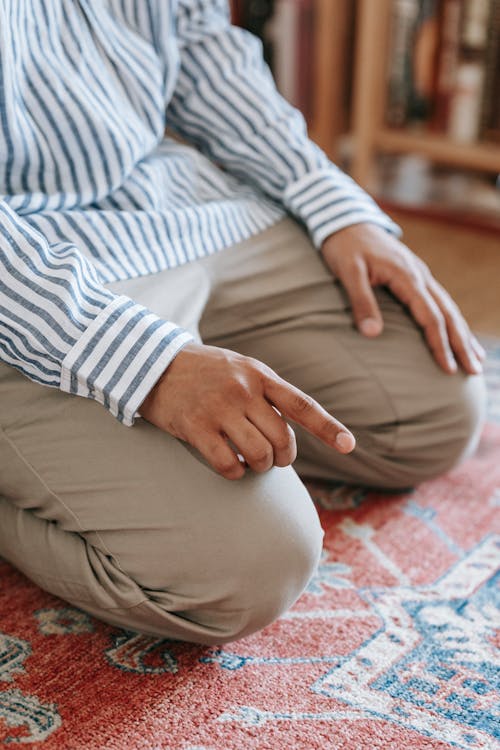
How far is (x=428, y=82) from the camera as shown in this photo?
6.44 ft

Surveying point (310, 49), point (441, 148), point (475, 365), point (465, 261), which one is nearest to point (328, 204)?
point (475, 365)

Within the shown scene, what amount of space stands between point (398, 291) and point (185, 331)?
0.32 meters

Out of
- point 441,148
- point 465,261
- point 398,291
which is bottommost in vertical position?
point 465,261

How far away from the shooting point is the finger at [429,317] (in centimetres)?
95

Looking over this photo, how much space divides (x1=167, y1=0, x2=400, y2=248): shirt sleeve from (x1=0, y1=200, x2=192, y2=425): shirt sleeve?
0.36 m

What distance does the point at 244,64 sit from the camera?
1.08 m

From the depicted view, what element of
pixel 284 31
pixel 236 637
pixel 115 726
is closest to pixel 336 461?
pixel 236 637

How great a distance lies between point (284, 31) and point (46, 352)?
152 cm

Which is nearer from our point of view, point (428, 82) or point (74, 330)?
point (74, 330)

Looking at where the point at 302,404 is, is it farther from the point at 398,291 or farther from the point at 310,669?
the point at 398,291

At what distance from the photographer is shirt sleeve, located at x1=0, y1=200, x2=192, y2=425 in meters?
0.70

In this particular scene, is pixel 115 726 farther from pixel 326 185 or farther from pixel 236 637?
pixel 326 185

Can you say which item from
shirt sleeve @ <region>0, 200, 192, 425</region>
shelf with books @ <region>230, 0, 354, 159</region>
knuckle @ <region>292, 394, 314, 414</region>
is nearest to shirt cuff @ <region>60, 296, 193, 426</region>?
shirt sleeve @ <region>0, 200, 192, 425</region>

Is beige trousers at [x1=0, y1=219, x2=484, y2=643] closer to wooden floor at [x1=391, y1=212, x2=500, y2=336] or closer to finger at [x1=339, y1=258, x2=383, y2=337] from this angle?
finger at [x1=339, y1=258, x2=383, y2=337]
